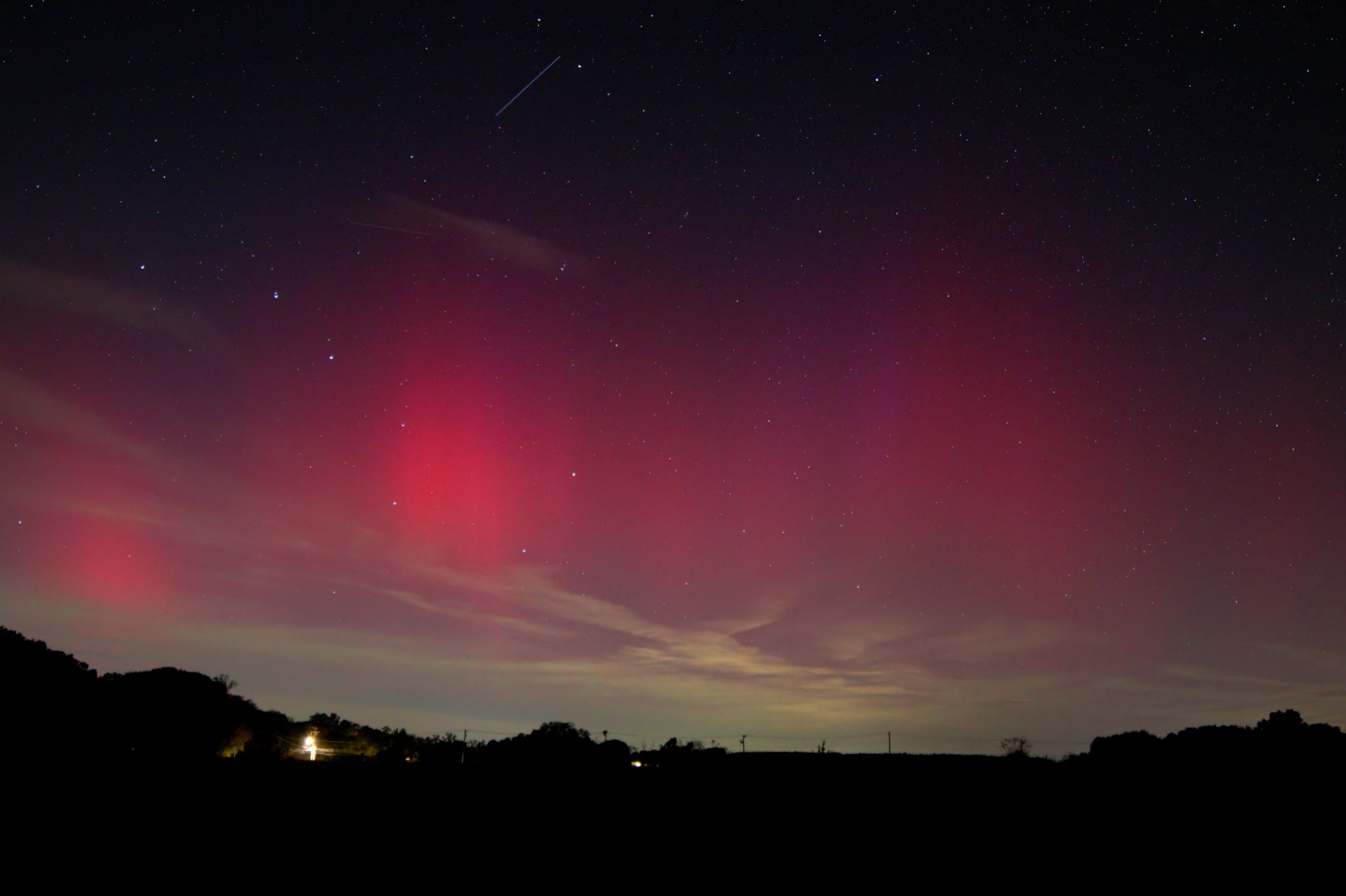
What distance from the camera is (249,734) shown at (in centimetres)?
5741

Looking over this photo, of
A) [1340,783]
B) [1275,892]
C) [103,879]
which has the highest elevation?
[1340,783]

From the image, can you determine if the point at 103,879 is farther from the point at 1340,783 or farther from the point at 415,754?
the point at 415,754

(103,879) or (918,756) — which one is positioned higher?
(918,756)

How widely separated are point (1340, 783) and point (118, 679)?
62.1 m

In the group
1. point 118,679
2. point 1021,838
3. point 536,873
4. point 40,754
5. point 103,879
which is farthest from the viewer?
point 118,679

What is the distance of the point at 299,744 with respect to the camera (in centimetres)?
6500

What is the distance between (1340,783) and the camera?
14328 mm

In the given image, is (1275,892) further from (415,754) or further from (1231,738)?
(415,754)

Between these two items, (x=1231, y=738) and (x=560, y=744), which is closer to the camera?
(x=1231, y=738)

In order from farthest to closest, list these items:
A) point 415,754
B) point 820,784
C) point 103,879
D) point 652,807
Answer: point 415,754, point 820,784, point 652,807, point 103,879

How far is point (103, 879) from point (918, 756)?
31.7 m

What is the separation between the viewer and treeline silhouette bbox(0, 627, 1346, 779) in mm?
19281

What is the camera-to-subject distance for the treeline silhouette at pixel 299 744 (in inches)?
759

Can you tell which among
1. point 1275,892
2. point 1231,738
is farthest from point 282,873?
point 1231,738
